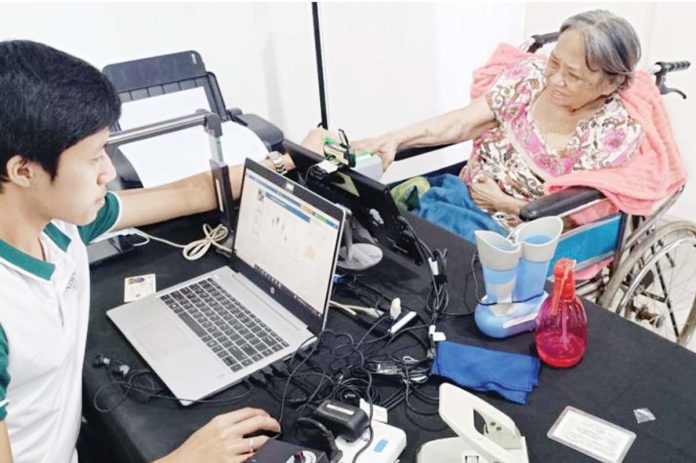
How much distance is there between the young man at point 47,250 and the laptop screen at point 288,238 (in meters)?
0.27

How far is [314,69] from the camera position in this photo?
2719mm

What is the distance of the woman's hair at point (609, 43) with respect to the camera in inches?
66.6

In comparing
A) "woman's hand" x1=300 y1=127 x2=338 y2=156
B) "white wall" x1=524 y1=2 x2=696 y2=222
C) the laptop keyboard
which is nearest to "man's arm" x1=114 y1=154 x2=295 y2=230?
A: "woman's hand" x1=300 y1=127 x2=338 y2=156

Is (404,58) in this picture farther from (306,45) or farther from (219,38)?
(219,38)

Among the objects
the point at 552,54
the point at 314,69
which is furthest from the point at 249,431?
the point at 314,69

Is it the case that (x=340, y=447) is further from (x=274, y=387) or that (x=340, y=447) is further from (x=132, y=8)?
(x=132, y=8)

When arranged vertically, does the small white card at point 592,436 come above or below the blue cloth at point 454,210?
above

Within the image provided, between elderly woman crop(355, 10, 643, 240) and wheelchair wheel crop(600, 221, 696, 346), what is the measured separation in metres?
→ 0.26

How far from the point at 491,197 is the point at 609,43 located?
0.56 m

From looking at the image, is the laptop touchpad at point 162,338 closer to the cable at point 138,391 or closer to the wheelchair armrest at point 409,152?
the cable at point 138,391

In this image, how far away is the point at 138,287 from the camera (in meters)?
1.37

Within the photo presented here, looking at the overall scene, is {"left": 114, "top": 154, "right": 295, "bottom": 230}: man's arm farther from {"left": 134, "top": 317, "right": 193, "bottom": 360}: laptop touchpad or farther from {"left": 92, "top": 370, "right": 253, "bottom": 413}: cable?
{"left": 92, "top": 370, "right": 253, "bottom": 413}: cable

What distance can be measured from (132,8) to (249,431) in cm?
191

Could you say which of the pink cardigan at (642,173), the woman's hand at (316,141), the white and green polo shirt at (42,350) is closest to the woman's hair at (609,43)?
the pink cardigan at (642,173)
